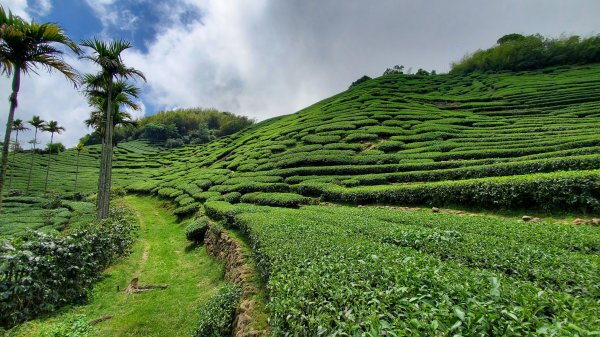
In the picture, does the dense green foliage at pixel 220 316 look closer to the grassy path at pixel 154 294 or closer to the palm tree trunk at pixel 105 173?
the grassy path at pixel 154 294

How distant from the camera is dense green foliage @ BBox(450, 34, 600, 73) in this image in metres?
57.7

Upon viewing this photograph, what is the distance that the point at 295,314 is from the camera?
4316 mm

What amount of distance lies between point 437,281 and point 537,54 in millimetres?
81713

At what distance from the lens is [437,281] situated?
3.99 metres

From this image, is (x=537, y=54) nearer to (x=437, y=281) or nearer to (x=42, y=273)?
(x=437, y=281)

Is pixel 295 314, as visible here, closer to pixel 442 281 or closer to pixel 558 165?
pixel 442 281

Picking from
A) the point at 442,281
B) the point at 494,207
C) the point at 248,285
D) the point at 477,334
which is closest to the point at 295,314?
the point at 442,281

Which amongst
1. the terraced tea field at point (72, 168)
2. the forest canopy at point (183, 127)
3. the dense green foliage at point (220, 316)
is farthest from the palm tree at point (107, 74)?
the forest canopy at point (183, 127)

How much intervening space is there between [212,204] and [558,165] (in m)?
19.0

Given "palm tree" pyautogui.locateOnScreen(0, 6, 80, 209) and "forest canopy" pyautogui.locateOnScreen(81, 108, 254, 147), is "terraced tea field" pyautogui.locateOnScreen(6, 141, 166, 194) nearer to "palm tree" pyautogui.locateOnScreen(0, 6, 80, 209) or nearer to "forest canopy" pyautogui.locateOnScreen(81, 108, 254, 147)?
"forest canopy" pyautogui.locateOnScreen(81, 108, 254, 147)

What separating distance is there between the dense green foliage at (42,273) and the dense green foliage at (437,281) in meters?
6.57

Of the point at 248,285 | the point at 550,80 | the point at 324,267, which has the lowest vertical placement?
the point at 248,285

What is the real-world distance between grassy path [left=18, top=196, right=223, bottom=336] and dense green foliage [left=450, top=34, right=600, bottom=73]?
79283mm

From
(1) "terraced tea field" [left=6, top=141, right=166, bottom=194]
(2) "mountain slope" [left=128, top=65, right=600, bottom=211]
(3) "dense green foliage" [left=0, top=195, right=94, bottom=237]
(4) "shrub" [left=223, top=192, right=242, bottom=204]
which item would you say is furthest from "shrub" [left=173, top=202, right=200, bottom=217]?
(1) "terraced tea field" [left=6, top=141, right=166, bottom=194]
